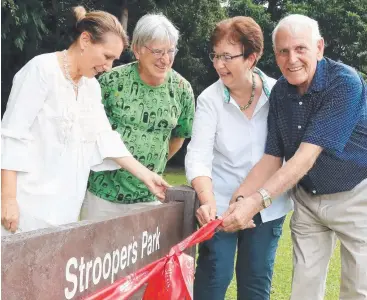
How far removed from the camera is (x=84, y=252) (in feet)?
6.33

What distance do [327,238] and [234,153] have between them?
64 centimetres

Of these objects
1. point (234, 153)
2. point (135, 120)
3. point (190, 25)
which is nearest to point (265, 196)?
point (234, 153)

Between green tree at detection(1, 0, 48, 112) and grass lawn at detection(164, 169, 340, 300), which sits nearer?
grass lawn at detection(164, 169, 340, 300)

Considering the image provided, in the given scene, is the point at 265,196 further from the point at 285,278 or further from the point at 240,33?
the point at 285,278

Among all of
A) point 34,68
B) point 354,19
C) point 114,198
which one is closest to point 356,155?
point 114,198

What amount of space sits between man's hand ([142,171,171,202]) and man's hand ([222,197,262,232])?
45 centimetres

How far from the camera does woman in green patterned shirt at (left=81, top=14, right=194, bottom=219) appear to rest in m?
3.27

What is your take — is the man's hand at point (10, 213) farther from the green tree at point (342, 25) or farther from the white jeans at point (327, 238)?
the green tree at point (342, 25)

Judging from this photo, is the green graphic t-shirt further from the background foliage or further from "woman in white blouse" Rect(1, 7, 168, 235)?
the background foliage

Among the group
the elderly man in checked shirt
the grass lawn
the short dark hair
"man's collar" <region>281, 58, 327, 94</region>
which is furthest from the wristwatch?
the grass lawn

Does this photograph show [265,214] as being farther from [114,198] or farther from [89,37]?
[89,37]

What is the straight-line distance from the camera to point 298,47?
2859 millimetres

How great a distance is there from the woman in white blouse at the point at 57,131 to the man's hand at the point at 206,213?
A: 19.1 inches

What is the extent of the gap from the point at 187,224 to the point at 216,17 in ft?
67.0
